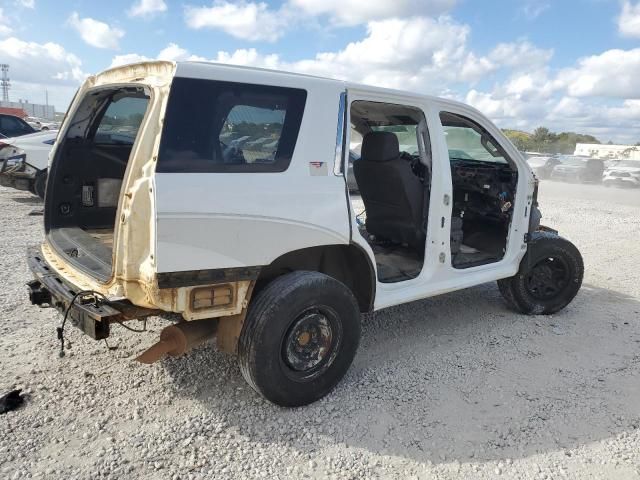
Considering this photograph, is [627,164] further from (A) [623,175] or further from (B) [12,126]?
(B) [12,126]

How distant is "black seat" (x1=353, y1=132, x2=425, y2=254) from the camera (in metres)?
4.13

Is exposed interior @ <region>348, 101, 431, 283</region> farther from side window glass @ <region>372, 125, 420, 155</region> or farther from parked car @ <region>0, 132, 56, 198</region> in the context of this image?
parked car @ <region>0, 132, 56, 198</region>

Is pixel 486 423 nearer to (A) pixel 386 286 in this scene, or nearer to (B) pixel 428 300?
(A) pixel 386 286

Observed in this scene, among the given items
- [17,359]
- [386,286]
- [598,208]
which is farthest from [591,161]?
[17,359]

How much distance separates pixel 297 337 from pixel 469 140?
102 inches

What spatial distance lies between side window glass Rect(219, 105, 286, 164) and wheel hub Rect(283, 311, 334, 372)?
39.3 inches

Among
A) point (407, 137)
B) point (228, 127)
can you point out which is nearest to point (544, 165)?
point (407, 137)

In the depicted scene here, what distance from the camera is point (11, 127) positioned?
46.5 ft

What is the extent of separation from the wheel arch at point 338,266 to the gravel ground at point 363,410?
2.02 feet

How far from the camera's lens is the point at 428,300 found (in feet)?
17.5

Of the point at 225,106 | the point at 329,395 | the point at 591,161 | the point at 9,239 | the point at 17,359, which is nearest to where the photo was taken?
the point at 225,106

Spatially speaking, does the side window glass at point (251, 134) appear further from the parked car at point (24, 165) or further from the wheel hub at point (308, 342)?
the parked car at point (24, 165)

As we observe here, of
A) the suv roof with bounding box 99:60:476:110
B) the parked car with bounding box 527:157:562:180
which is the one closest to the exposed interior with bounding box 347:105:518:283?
the suv roof with bounding box 99:60:476:110

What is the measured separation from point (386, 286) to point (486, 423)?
3.60ft
